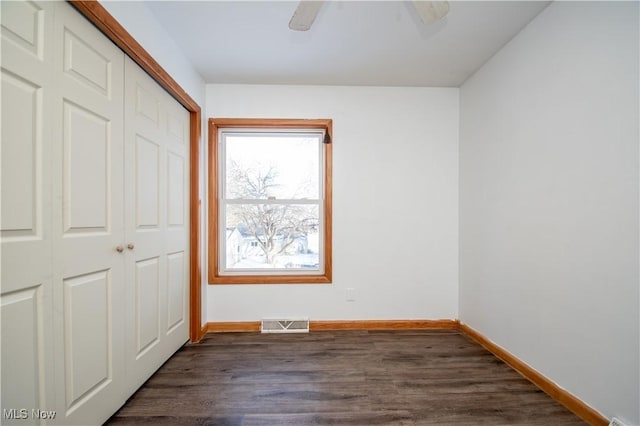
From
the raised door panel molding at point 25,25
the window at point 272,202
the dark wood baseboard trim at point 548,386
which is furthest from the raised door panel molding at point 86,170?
the dark wood baseboard trim at point 548,386

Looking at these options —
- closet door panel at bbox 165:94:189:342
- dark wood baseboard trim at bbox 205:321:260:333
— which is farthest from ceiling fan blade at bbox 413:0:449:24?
dark wood baseboard trim at bbox 205:321:260:333

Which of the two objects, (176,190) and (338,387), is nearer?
(338,387)

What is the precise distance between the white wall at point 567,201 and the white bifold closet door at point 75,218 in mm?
2622

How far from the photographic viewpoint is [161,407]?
162 centimetres

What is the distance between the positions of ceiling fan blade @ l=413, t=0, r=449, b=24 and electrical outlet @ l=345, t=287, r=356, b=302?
2269mm

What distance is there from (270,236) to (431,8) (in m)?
2.26

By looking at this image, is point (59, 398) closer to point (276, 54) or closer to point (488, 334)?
point (276, 54)

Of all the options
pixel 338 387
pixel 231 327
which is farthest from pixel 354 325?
pixel 231 327

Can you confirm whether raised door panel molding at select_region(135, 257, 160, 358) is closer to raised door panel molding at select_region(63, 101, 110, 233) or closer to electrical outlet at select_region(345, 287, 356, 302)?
raised door panel molding at select_region(63, 101, 110, 233)

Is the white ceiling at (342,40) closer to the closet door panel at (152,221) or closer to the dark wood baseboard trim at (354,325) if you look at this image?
the closet door panel at (152,221)

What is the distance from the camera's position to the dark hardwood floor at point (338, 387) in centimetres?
154

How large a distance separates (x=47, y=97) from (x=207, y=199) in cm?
163

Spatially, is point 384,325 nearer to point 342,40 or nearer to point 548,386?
point 548,386

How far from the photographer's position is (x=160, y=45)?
6.23ft
